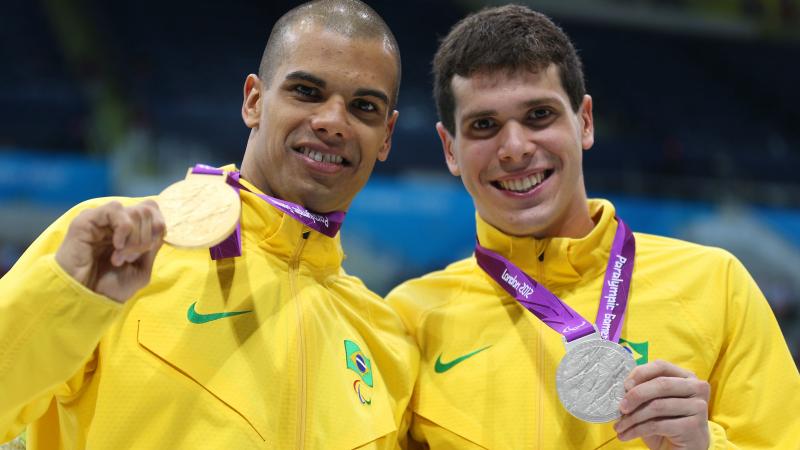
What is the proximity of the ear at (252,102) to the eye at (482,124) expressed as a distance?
0.65 meters

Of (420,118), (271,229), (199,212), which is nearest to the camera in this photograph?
(199,212)

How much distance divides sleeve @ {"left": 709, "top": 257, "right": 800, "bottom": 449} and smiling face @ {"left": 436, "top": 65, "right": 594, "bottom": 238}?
0.57 meters

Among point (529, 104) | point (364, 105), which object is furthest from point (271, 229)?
point (529, 104)

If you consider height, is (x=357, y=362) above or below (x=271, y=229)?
below

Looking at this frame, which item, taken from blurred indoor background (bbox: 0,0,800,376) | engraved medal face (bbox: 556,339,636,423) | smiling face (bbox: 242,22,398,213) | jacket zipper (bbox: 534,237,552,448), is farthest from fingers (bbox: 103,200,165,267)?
blurred indoor background (bbox: 0,0,800,376)

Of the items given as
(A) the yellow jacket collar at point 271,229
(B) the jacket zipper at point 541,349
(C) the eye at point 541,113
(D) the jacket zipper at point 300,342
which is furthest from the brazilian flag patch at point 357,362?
(C) the eye at point 541,113

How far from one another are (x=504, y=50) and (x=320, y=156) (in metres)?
0.66

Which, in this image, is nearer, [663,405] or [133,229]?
[133,229]

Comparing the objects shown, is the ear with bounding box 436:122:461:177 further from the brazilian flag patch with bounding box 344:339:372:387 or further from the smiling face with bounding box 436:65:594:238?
the brazilian flag patch with bounding box 344:339:372:387

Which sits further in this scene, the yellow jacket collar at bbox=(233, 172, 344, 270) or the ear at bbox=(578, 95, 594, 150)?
the ear at bbox=(578, 95, 594, 150)

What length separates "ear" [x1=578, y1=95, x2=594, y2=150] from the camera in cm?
273

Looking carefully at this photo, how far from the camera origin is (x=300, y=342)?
2199mm

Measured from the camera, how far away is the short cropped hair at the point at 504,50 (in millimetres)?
2568

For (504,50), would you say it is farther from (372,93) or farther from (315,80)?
(315,80)
